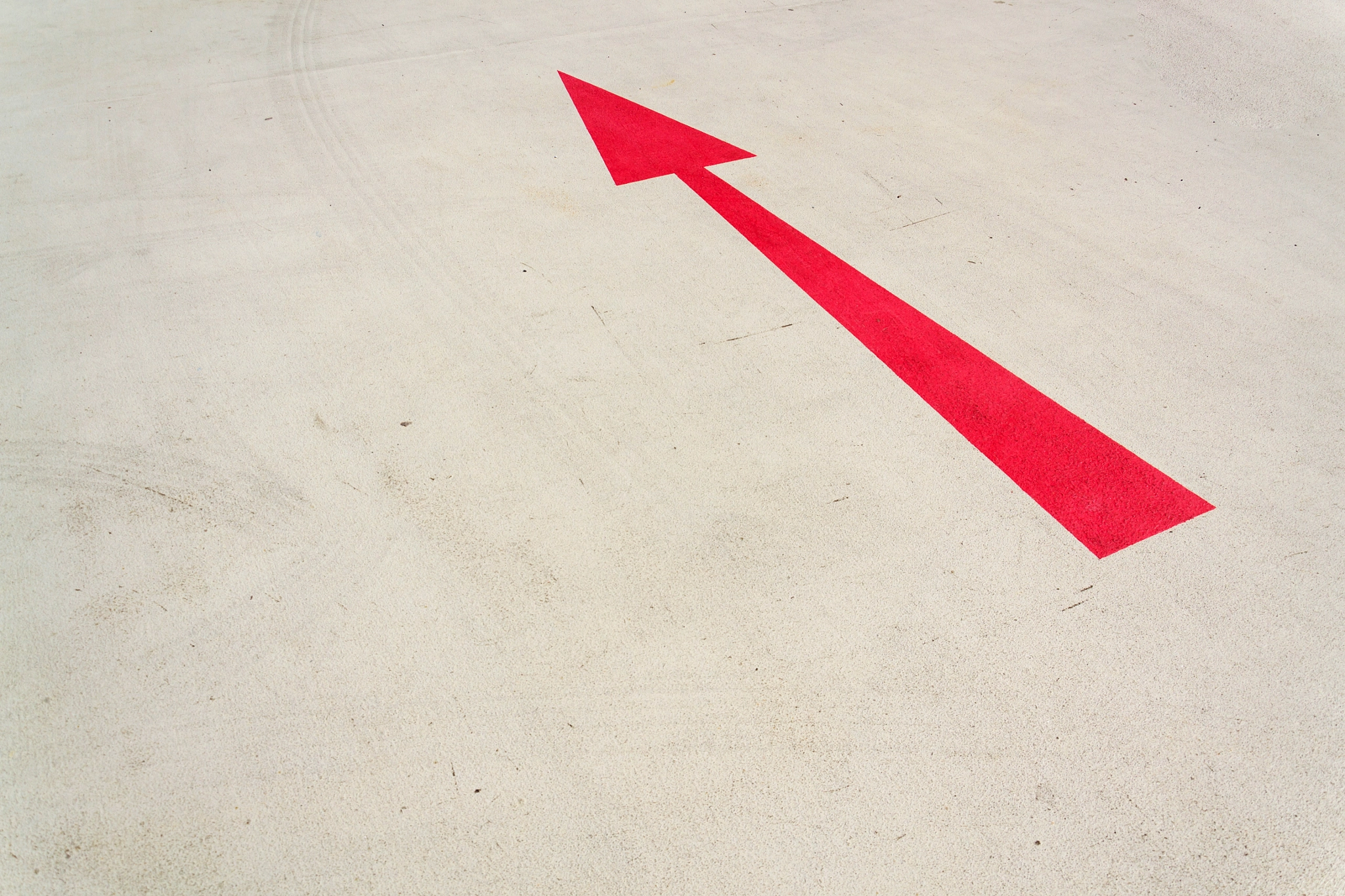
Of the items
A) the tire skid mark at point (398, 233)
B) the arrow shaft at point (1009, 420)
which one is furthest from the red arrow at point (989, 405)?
the tire skid mark at point (398, 233)

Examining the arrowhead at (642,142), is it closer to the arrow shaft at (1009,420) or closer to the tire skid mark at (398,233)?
the arrow shaft at (1009,420)

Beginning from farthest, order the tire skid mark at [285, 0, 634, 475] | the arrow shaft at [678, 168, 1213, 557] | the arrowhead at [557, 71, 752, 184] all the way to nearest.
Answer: the arrowhead at [557, 71, 752, 184], the tire skid mark at [285, 0, 634, 475], the arrow shaft at [678, 168, 1213, 557]

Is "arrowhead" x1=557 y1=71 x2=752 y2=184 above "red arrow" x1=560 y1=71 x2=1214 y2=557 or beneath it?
above

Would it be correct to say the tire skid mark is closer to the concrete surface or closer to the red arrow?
the concrete surface

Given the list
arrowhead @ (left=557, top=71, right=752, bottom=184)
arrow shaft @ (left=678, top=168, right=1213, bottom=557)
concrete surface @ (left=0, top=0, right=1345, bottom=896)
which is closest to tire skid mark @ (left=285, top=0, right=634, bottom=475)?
concrete surface @ (left=0, top=0, right=1345, bottom=896)

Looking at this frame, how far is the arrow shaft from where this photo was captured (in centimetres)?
245

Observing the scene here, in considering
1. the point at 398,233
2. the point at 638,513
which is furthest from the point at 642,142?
the point at 638,513

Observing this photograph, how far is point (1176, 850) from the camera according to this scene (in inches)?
69.0

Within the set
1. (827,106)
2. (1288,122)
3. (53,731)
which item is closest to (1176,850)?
(53,731)

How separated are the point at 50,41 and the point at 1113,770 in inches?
262

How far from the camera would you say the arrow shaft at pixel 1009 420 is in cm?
245

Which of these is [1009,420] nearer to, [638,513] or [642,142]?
[638,513]

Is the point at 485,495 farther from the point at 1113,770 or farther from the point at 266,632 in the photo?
the point at 1113,770

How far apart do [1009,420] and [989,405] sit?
88mm
